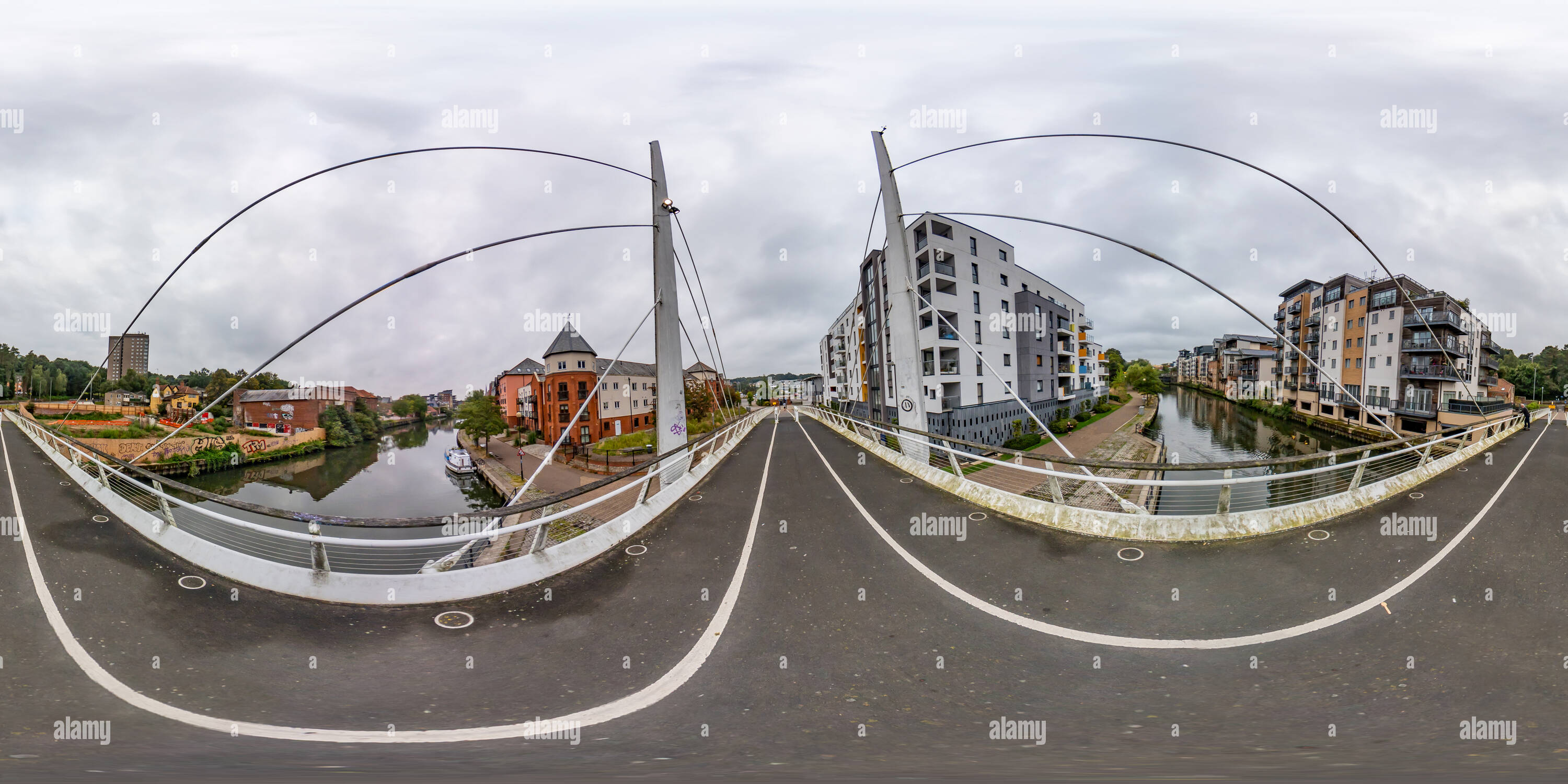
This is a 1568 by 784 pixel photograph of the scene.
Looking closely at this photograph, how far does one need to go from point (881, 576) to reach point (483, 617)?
390 centimetres

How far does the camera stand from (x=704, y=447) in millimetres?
14922

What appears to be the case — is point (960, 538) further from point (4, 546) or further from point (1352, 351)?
point (1352, 351)

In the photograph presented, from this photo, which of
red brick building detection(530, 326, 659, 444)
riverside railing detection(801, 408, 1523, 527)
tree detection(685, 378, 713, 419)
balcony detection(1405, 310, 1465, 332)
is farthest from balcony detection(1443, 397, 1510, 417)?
red brick building detection(530, 326, 659, 444)

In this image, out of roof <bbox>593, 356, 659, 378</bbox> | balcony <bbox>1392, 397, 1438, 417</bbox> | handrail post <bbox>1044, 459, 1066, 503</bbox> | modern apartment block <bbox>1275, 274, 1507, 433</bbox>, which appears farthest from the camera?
roof <bbox>593, 356, 659, 378</bbox>

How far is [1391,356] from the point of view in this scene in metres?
37.8

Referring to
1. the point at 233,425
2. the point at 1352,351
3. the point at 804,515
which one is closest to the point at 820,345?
the point at 1352,351

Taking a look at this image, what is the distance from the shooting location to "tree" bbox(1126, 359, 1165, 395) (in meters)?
84.4

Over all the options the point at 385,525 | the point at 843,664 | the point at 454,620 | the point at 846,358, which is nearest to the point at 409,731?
the point at 454,620

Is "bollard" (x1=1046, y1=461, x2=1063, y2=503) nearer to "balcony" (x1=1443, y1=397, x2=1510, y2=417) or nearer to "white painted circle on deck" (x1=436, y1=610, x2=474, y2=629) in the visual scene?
"white painted circle on deck" (x1=436, y1=610, x2=474, y2=629)

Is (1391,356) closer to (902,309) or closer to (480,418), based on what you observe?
(902,309)

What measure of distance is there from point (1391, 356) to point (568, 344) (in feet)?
232
